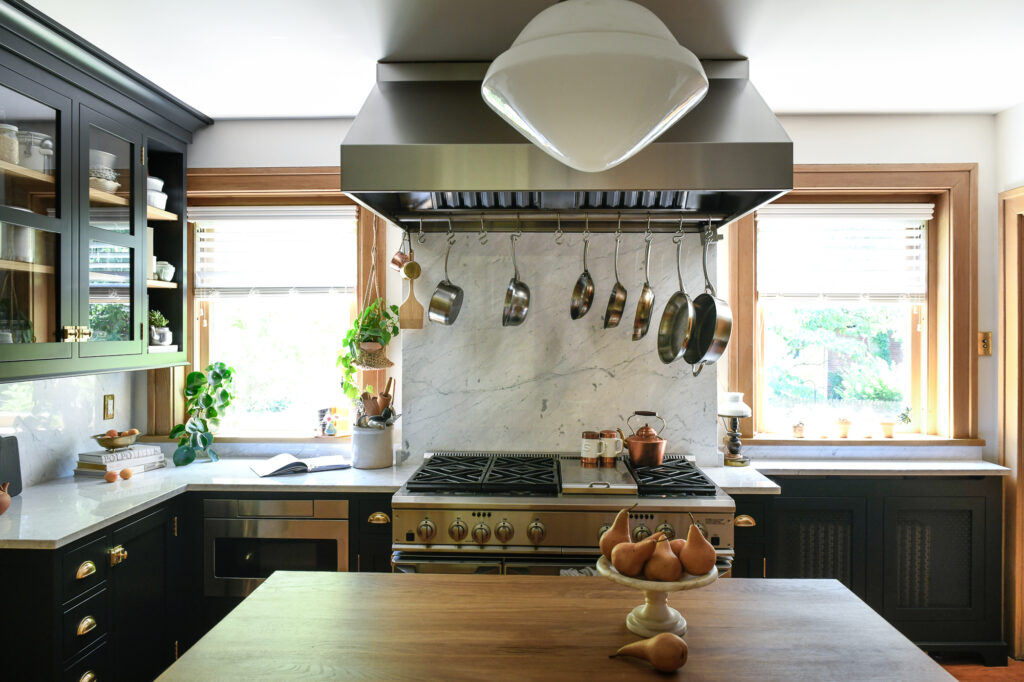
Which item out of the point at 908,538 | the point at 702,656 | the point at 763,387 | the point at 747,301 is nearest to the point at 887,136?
the point at 747,301

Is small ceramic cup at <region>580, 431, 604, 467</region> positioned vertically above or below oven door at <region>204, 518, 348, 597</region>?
above

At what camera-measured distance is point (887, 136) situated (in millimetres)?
3195

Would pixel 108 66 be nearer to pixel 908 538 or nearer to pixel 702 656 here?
pixel 702 656

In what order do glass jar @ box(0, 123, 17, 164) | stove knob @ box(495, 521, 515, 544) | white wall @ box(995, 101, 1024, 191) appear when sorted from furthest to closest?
white wall @ box(995, 101, 1024, 191)
stove knob @ box(495, 521, 515, 544)
glass jar @ box(0, 123, 17, 164)

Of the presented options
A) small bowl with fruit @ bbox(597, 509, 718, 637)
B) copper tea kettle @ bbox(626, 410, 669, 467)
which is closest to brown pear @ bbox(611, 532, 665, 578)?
small bowl with fruit @ bbox(597, 509, 718, 637)

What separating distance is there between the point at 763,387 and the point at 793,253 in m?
0.70

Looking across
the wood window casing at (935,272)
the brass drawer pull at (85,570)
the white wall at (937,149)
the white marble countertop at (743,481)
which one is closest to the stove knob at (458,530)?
the white marble countertop at (743,481)

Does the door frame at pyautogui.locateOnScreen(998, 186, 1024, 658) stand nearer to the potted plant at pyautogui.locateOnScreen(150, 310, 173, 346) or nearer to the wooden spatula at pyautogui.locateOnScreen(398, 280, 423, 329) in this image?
the wooden spatula at pyautogui.locateOnScreen(398, 280, 423, 329)

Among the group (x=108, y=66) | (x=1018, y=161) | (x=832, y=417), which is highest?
(x=108, y=66)

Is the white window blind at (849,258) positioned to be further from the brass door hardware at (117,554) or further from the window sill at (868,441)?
the brass door hardware at (117,554)

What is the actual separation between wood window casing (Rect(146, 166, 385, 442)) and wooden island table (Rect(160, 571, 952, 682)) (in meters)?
1.87

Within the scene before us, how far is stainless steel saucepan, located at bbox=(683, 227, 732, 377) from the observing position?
252 cm

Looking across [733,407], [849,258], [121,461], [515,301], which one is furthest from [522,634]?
[849,258]

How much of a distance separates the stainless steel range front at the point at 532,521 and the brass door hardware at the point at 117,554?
93cm
